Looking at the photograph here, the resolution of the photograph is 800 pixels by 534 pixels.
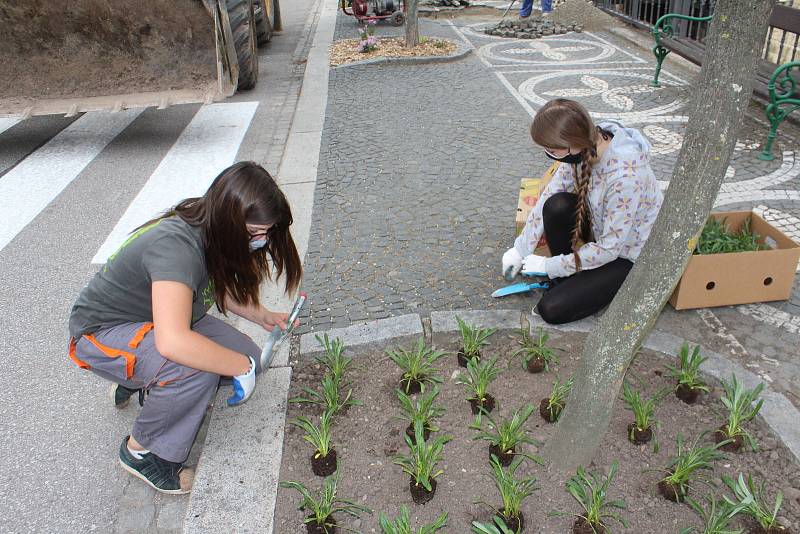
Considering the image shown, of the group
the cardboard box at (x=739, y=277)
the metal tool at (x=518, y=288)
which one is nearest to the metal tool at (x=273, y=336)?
the metal tool at (x=518, y=288)

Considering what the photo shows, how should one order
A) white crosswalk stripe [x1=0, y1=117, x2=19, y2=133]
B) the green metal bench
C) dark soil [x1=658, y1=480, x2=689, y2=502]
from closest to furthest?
dark soil [x1=658, y1=480, x2=689, y2=502] → the green metal bench → white crosswalk stripe [x1=0, y1=117, x2=19, y2=133]

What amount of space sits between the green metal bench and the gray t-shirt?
3.83 metres

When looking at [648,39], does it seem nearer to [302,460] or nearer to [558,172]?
[558,172]

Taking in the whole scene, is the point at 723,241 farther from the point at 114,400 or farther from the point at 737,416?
the point at 114,400

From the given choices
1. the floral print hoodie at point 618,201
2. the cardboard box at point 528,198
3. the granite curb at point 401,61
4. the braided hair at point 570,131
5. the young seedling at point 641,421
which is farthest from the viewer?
the granite curb at point 401,61

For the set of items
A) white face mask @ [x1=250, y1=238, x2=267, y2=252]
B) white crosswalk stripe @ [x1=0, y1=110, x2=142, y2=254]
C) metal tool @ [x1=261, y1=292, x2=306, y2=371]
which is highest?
white face mask @ [x1=250, y1=238, x2=267, y2=252]

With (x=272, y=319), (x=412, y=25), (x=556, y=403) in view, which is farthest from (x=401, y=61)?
(x=556, y=403)

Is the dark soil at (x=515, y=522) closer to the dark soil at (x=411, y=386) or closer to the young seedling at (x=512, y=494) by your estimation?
the young seedling at (x=512, y=494)

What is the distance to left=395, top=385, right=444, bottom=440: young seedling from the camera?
257 cm

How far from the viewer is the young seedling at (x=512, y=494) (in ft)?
7.09

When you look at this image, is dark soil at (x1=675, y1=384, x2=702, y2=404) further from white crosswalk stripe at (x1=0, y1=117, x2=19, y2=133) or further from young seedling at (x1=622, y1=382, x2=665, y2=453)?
white crosswalk stripe at (x1=0, y1=117, x2=19, y2=133)

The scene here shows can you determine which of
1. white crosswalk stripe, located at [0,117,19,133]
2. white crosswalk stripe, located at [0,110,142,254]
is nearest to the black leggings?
white crosswalk stripe, located at [0,110,142,254]

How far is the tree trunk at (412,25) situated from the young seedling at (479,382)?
321 inches

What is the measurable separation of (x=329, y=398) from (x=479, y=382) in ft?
2.05
